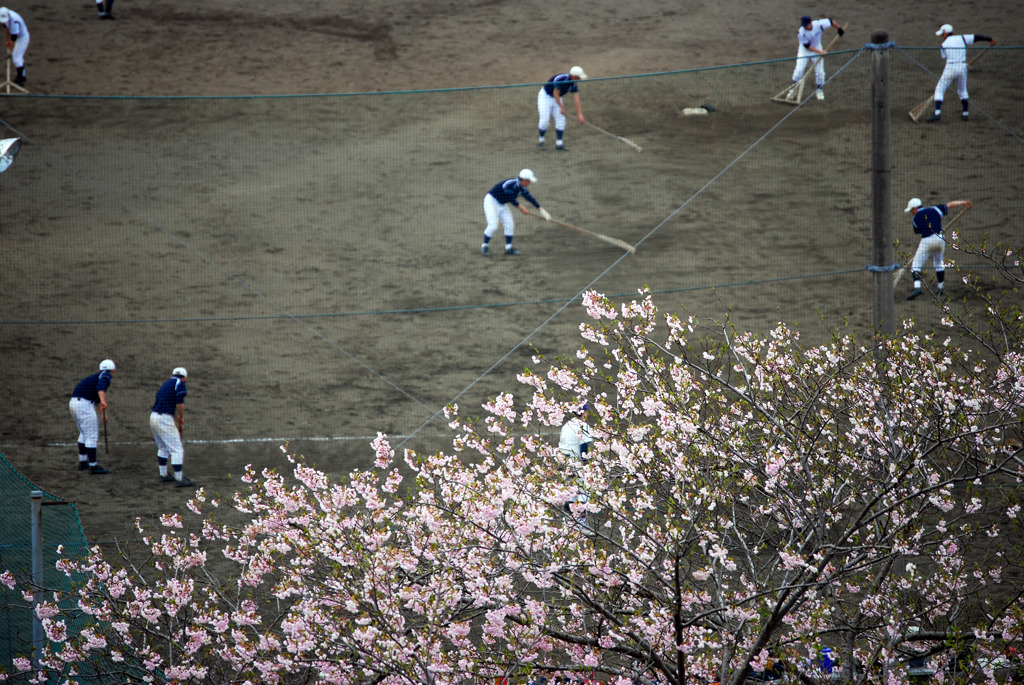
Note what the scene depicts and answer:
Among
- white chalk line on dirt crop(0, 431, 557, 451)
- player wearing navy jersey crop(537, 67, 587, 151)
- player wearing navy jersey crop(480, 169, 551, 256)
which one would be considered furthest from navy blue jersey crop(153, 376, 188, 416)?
player wearing navy jersey crop(537, 67, 587, 151)

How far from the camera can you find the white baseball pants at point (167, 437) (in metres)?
10.8

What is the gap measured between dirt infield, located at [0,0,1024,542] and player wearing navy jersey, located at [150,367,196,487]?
23cm

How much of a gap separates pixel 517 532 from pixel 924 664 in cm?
358

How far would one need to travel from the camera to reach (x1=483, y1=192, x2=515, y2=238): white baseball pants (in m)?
15.2

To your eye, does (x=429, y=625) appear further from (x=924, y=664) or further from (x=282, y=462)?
(x=282, y=462)

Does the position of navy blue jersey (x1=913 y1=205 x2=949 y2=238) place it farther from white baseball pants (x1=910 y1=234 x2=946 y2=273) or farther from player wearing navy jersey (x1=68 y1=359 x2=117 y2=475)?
player wearing navy jersey (x1=68 y1=359 x2=117 y2=475)

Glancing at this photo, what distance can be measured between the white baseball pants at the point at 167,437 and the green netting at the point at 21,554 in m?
2.61

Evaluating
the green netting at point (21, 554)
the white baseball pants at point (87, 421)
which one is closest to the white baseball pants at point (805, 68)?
the white baseball pants at point (87, 421)

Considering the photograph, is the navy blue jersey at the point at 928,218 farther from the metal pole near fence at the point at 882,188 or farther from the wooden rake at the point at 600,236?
the metal pole near fence at the point at 882,188

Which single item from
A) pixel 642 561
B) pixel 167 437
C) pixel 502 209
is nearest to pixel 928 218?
pixel 502 209

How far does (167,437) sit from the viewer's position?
10.9 metres

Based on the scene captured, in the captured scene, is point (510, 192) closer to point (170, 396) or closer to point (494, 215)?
point (494, 215)

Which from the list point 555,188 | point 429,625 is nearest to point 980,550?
point 429,625

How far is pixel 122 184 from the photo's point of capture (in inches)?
679
